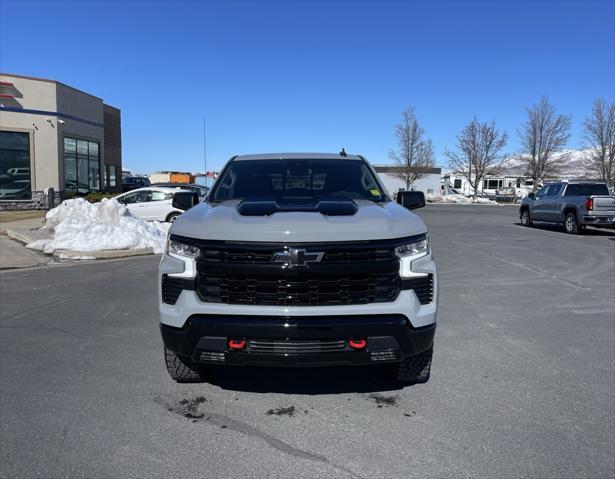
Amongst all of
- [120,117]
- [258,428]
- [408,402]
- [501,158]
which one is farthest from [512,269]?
[501,158]

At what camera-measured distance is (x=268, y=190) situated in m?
5.05

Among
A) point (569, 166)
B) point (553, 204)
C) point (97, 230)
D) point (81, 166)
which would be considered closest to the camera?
point (97, 230)

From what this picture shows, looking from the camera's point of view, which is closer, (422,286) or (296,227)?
(296,227)

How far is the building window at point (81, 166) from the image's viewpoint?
25.7m

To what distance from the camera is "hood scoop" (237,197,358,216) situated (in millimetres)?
3910

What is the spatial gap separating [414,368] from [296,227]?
1.54 metres

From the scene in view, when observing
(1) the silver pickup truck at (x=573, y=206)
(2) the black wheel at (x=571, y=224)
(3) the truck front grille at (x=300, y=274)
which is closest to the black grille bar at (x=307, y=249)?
(3) the truck front grille at (x=300, y=274)

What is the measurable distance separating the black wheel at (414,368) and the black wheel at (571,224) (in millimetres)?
16336

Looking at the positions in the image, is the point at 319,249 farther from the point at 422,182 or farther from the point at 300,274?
the point at 422,182

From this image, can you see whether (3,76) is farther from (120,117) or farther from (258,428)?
(258,428)

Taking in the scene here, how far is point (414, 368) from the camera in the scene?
4.12 m

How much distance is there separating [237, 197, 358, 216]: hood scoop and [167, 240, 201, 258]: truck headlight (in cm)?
46

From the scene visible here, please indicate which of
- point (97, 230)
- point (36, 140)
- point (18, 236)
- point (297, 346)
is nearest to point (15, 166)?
point (36, 140)

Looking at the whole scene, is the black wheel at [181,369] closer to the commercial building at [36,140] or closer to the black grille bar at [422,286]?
the black grille bar at [422,286]
